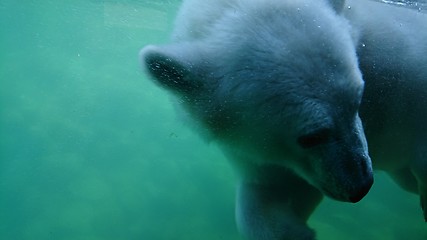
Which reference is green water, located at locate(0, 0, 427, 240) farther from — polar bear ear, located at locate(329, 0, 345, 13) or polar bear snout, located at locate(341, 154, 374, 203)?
polar bear snout, located at locate(341, 154, 374, 203)

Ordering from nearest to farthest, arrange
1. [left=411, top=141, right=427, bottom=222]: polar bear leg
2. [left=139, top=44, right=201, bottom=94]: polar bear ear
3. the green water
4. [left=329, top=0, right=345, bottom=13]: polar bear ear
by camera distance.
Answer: [left=139, top=44, right=201, bottom=94]: polar bear ear
[left=329, top=0, right=345, bottom=13]: polar bear ear
[left=411, top=141, right=427, bottom=222]: polar bear leg
the green water

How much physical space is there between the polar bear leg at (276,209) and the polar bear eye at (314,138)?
54 cm

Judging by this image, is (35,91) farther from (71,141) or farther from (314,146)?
(314,146)

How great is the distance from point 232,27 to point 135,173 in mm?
6366

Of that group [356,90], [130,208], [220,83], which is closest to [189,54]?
[220,83]

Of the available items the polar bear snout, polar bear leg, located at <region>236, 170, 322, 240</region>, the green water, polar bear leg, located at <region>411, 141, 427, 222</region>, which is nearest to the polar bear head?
the polar bear snout

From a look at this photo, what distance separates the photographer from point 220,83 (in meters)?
2.23

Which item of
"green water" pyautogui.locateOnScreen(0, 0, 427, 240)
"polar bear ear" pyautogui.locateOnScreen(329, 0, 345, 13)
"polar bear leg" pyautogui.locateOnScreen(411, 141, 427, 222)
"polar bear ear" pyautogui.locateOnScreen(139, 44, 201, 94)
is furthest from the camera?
"green water" pyautogui.locateOnScreen(0, 0, 427, 240)

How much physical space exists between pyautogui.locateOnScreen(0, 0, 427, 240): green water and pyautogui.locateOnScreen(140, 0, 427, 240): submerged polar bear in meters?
1.70

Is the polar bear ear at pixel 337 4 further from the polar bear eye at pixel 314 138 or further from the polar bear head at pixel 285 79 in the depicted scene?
the polar bear eye at pixel 314 138

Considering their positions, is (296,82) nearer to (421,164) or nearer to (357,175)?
(357,175)

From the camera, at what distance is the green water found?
20.8 feet

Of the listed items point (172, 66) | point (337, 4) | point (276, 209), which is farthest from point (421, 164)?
point (172, 66)

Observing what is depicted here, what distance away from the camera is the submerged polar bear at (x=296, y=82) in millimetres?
2109
